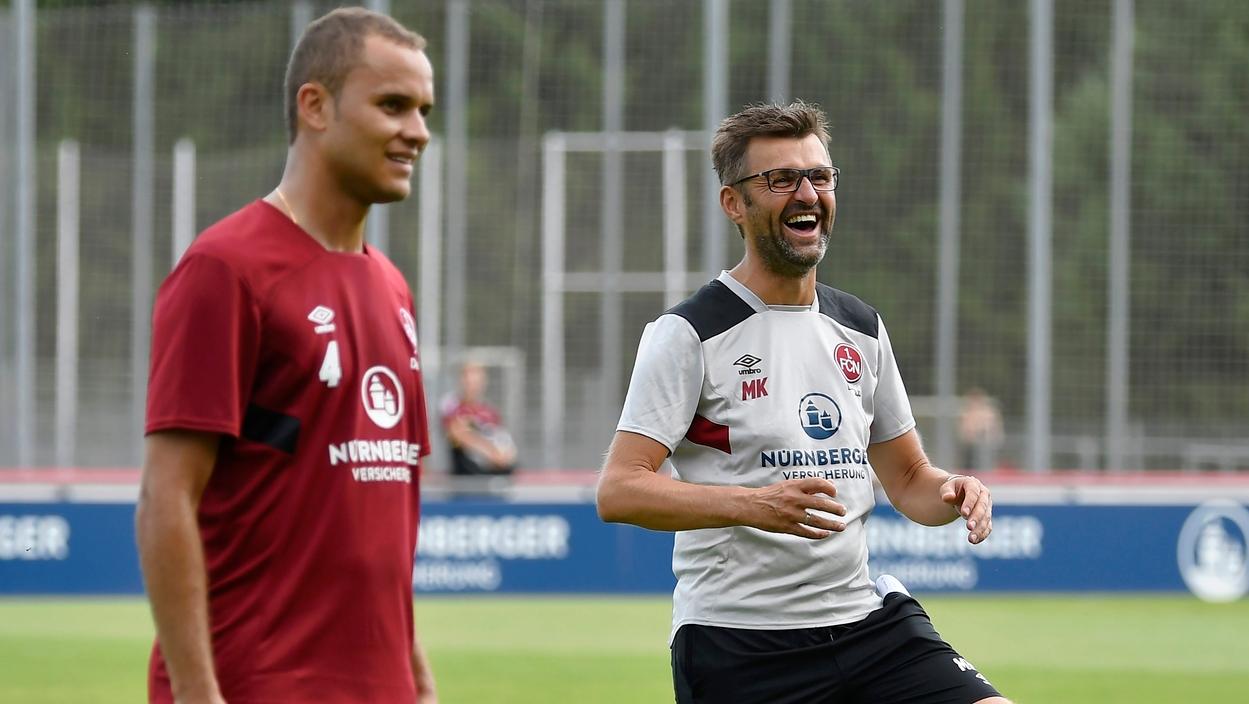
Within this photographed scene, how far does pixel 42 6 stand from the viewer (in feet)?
79.0

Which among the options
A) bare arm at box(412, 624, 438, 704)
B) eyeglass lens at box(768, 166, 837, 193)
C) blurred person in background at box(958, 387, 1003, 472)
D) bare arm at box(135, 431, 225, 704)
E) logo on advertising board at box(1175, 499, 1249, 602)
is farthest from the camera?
blurred person in background at box(958, 387, 1003, 472)

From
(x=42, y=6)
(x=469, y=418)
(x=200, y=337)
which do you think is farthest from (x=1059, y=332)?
(x=200, y=337)

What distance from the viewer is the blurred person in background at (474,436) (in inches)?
701

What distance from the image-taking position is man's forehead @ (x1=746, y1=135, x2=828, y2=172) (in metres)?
5.11

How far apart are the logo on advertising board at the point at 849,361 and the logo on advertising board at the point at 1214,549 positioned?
12.9 metres

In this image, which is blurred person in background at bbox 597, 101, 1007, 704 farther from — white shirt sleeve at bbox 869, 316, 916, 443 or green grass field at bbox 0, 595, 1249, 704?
green grass field at bbox 0, 595, 1249, 704

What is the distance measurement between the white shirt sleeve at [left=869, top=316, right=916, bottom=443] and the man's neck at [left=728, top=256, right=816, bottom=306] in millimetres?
294

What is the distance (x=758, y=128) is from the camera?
5156 millimetres

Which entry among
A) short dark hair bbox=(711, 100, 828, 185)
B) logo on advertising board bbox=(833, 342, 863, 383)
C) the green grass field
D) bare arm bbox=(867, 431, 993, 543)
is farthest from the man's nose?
the green grass field

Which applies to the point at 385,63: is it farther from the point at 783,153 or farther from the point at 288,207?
the point at 783,153

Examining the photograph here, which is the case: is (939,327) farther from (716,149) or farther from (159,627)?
(159,627)

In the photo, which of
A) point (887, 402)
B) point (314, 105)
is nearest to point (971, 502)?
point (887, 402)

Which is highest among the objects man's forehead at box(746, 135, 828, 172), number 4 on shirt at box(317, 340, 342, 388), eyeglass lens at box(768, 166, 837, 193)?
man's forehead at box(746, 135, 828, 172)

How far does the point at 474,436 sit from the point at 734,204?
42.1 ft
